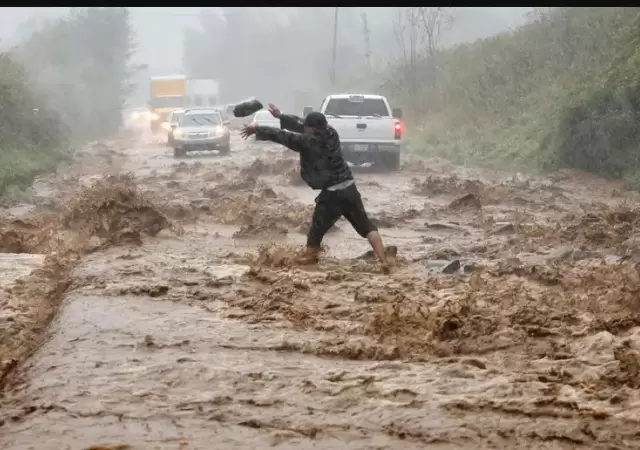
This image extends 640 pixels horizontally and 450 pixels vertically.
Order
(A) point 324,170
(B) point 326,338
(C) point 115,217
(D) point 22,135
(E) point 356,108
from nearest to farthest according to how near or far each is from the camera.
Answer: (B) point 326,338
(A) point 324,170
(C) point 115,217
(E) point 356,108
(D) point 22,135

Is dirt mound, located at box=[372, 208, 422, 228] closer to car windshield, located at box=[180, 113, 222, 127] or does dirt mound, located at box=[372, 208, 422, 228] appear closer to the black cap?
the black cap

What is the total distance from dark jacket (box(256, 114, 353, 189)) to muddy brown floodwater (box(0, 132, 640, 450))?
102cm

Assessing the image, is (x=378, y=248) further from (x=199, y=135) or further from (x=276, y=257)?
(x=199, y=135)

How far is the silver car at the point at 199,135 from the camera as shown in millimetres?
30047

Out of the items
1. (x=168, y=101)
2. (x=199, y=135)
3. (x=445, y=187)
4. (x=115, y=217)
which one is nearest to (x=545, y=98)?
(x=445, y=187)

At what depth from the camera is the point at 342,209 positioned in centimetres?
1027

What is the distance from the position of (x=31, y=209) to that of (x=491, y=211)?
803 centimetres

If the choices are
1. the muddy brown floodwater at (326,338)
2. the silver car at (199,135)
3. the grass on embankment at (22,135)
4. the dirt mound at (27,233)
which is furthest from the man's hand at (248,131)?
the silver car at (199,135)

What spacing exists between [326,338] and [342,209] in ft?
8.76

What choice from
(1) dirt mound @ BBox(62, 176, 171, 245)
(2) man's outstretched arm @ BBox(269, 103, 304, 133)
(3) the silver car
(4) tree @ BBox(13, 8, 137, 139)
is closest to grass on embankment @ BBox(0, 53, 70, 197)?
(3) the silver car

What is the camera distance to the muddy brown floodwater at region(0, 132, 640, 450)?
5.91m

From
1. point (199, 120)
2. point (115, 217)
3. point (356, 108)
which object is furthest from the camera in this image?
point (199, 120)

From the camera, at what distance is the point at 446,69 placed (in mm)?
38812
